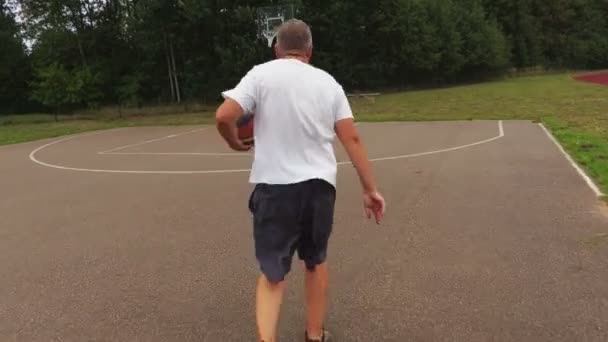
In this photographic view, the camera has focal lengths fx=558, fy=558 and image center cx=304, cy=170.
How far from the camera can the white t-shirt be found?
2736 millimetres

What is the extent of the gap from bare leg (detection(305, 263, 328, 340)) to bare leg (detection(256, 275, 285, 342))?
254mm

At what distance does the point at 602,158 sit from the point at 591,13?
71.0m

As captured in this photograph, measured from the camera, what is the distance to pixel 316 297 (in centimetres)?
317

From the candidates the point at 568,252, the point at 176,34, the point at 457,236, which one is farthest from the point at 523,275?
the point at 176,34

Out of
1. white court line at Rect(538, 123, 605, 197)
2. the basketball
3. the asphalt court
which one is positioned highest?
the basketball

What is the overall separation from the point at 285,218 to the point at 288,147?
0.36 metres

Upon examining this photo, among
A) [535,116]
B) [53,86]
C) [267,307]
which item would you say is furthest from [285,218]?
[53,86]

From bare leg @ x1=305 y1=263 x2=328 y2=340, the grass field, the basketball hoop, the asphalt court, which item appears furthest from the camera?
the basketball hoop

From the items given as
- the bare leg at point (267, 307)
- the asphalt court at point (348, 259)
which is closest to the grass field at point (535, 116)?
the asphalt court at point (348, 259)

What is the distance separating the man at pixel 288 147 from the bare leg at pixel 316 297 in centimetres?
25

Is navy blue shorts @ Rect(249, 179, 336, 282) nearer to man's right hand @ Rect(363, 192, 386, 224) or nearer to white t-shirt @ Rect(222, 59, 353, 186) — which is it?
white t-shirt @ Rect(222, 59, 353, 186)

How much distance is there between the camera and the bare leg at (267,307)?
115 inches

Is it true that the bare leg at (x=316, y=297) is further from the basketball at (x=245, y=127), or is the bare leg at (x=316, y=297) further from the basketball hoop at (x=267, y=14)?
the basketball hoop at (x=267, y=14)

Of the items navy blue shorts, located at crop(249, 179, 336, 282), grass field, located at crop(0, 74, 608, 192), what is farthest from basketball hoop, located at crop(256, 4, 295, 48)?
navy blue shorts, located at crop(249, 179, 336, 282)
